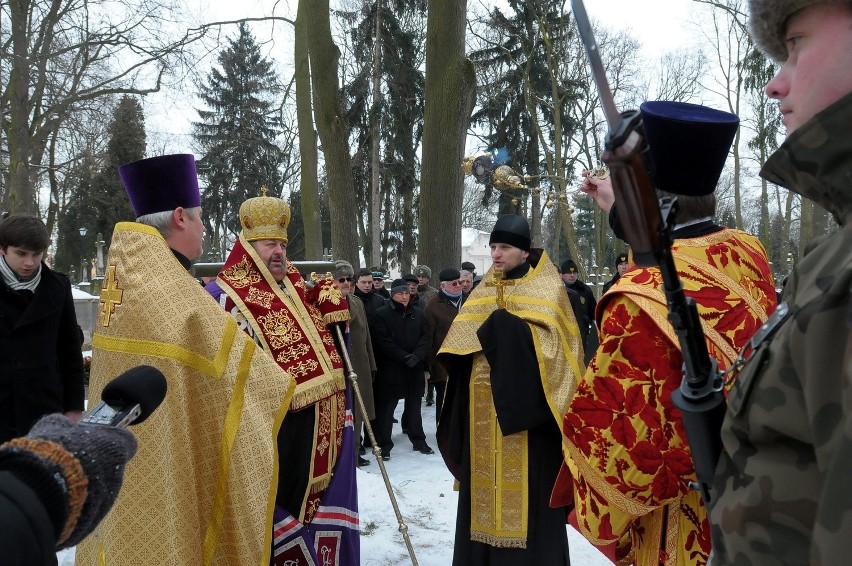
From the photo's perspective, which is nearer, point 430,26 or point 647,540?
point 647,540

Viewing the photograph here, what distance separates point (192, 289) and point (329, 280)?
4.38 ft

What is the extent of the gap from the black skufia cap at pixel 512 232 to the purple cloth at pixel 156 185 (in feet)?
6.29

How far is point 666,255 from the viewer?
1230 mm

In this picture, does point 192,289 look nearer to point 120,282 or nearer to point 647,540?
point 120,282

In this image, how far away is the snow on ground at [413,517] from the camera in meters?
5.34

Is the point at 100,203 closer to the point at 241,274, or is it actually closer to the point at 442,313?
the point at 442,313

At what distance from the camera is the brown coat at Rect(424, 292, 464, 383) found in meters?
9.43

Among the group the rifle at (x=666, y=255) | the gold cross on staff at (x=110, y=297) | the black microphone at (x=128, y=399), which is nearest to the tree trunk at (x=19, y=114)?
the gold cross on staff at (x=110, y=297)

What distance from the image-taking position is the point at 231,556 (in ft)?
10.4

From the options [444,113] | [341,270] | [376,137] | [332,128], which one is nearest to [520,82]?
[376,137]

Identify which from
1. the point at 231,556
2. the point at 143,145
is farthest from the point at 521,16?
the point at 231,556

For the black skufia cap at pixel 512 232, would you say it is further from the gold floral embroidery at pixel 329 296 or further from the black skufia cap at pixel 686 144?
the black skufia cap at pixel 686 144

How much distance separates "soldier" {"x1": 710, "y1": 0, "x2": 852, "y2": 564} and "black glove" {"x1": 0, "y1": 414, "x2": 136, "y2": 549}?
37.8 inches

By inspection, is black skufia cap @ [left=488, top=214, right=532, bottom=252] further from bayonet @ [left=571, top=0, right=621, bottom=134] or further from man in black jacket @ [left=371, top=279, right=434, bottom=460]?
man in black jacket @ [left=371, top=279, right=434, bottom=460]
